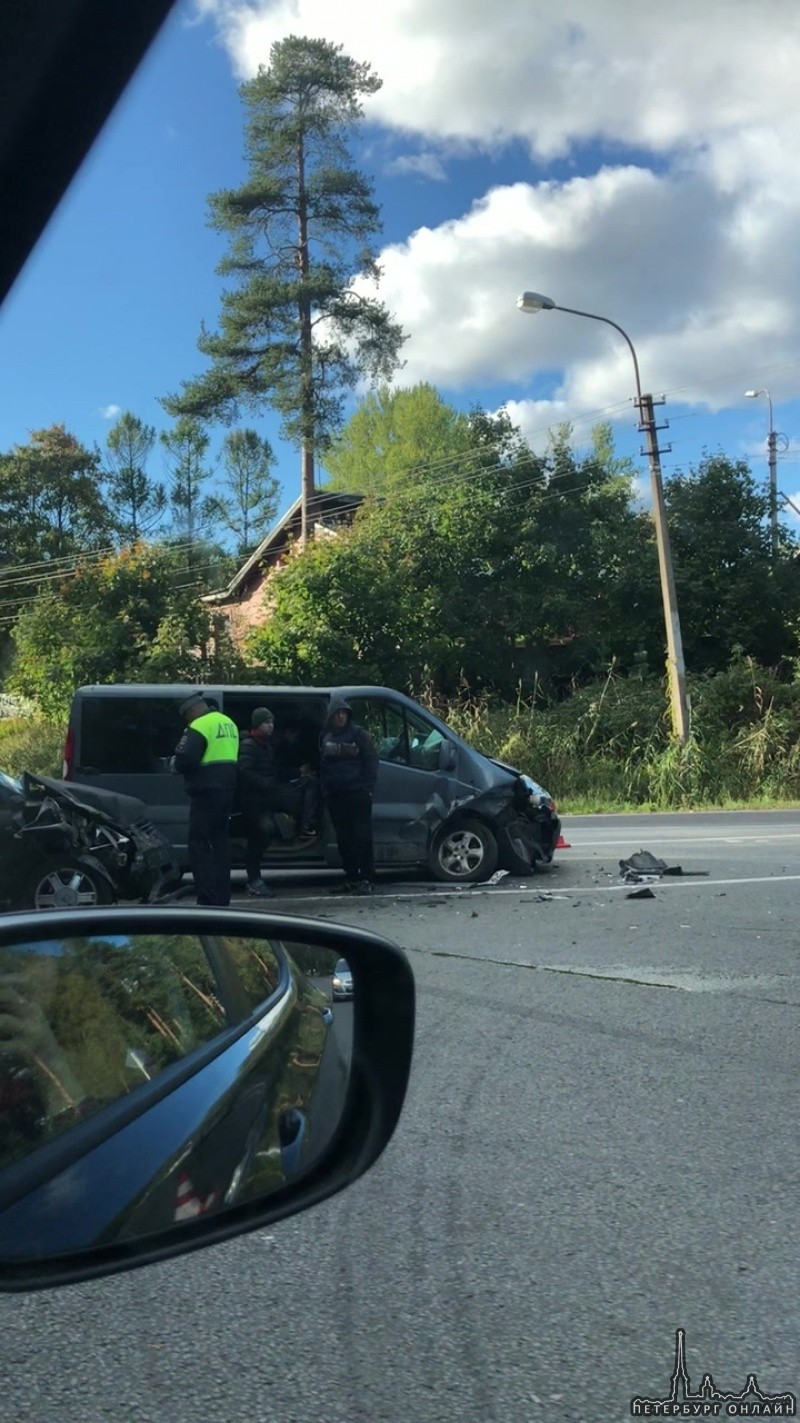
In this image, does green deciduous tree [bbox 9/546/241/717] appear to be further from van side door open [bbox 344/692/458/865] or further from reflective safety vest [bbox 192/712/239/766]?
reflective safety vest [bbox 192/712/239/766]

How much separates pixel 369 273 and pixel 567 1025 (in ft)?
111

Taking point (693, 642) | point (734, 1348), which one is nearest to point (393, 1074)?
point (734, 1348)

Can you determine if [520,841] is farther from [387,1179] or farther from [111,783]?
[387,1179]

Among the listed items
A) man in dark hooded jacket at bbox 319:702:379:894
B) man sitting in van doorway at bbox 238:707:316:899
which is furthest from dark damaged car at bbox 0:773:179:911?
man in dark hooded jacket at bbox 319:702:379:894

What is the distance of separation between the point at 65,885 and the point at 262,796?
79.6 inches

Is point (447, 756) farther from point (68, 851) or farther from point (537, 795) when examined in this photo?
point (68, 851)

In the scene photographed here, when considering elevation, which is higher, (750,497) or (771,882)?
(750,497)

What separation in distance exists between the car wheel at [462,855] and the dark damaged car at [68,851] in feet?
8.02

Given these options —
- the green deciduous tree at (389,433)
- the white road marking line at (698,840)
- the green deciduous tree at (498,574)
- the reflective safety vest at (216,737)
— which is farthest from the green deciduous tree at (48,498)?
the reflective safety vest at (216,737)

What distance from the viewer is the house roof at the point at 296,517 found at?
38.4 meters

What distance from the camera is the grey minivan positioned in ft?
38.8

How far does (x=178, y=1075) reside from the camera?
2027mm

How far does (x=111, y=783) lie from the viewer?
11.8 m

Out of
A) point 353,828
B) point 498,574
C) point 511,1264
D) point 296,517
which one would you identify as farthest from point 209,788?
point 296,517
